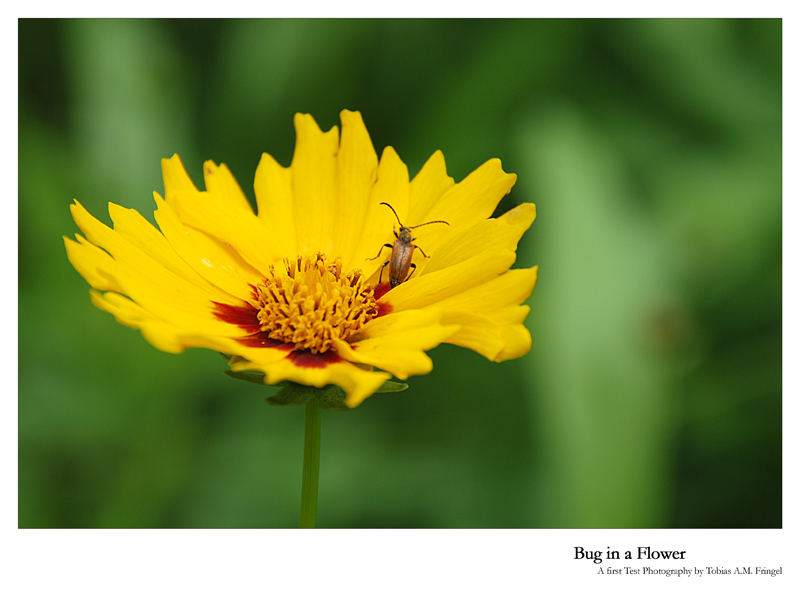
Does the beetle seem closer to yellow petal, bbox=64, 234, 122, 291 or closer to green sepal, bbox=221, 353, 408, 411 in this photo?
green sepal, bbox=221, 353, 408, 411

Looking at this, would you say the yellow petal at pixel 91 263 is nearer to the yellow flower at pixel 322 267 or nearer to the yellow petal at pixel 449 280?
the yellow flower at pixel 322 267

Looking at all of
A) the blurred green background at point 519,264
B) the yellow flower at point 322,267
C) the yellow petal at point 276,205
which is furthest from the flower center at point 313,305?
the blurred green background at point 519,264

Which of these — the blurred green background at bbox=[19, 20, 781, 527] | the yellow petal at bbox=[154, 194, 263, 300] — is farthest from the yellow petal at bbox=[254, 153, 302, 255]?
the blurred green background at bbox=[19, 20, 781, 527]

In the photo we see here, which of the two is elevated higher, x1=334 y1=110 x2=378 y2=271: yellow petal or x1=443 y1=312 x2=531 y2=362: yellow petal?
x1=334 y1=110 x2=378 y2=271: yellow petal

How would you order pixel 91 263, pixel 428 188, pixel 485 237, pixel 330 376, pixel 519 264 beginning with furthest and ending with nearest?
1. pixel 519 264
2. pixel 428 188
3. pixel 485 237
4. pixel 91 263
5. pixel 330 376

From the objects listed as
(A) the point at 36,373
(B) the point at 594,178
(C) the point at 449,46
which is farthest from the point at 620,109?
(A) the point at 36,373

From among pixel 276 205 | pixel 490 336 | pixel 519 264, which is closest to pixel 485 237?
pixel 490 336

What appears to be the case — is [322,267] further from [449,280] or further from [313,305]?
[449,280]
